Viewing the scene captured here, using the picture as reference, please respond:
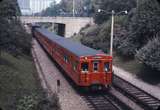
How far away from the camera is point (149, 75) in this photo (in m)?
33.3

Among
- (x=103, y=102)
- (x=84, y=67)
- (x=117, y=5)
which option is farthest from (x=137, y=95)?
(x=117, y=5)

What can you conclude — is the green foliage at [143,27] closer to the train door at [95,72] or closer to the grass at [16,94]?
the train door at [95,72]

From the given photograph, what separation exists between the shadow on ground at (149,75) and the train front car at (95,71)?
644 centimetres

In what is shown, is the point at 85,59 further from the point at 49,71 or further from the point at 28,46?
the point at 28,46

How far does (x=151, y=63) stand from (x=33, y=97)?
15066 millimetres

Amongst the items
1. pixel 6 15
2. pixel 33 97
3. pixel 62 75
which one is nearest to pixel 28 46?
pixel 6 15

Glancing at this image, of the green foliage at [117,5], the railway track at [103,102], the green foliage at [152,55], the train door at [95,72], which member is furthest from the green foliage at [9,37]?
the green foliage at [117,5]

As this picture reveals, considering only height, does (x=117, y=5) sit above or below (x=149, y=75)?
above

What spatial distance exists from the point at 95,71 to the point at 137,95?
9.62ft

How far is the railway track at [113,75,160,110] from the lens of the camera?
22.6m

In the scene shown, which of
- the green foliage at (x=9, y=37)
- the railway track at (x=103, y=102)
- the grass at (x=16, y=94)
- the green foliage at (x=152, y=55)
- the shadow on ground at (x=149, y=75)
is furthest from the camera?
the green foliage at (x=9, y=37)

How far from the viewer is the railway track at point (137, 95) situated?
22.6m

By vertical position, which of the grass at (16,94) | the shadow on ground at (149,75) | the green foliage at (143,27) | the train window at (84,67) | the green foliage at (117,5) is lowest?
the shadow on ground at (149,75)

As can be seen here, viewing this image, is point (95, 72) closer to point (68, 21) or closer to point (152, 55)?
point (152, 55)
